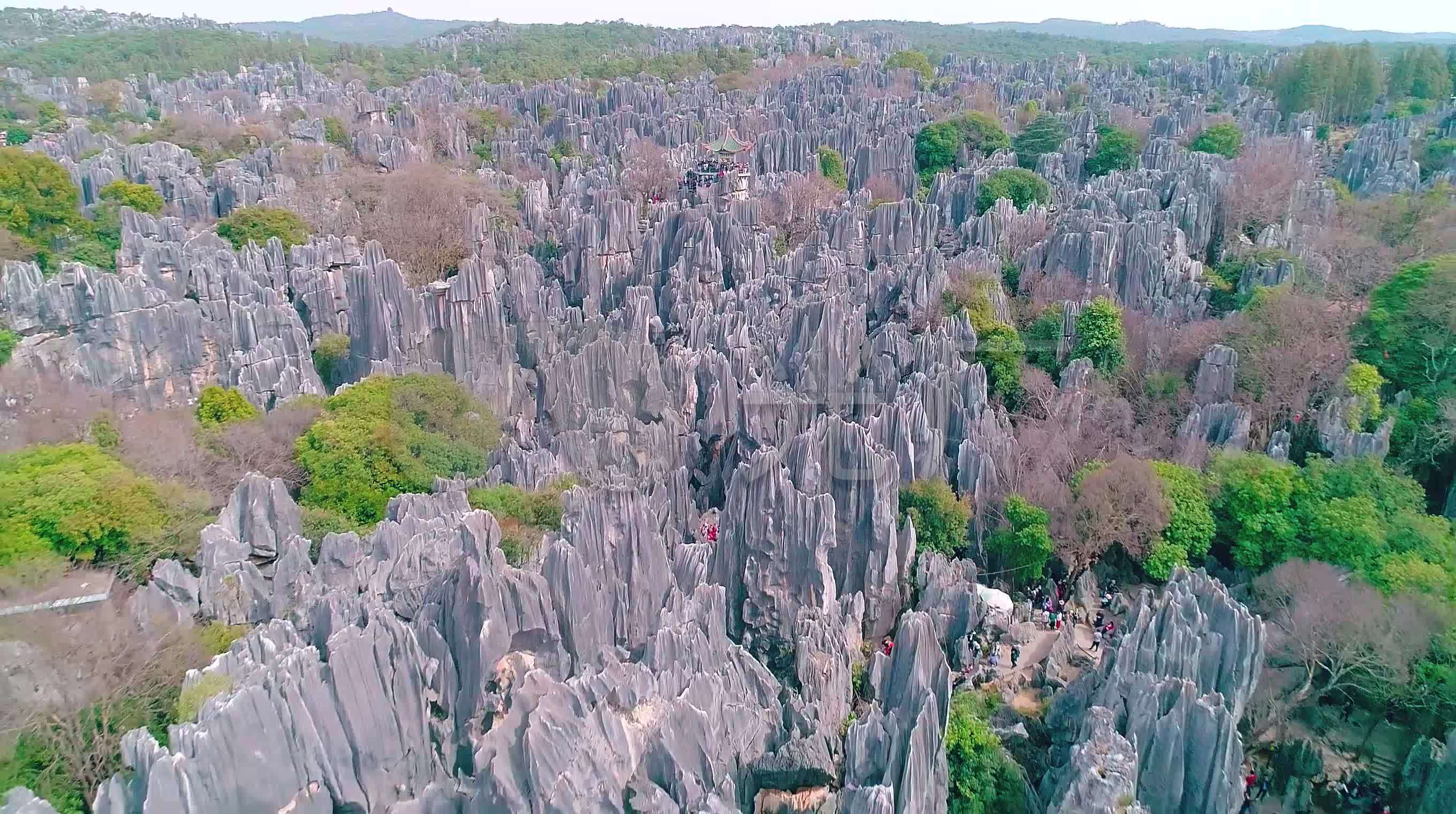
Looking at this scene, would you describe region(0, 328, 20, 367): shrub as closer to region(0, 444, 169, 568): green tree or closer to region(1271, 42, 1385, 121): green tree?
region(0, 444, 169, 568): green tree

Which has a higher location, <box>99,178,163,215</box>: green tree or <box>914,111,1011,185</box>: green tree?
<box>914,111,1011,185</box>: green tree

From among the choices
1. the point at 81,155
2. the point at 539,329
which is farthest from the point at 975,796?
the point at 81,155

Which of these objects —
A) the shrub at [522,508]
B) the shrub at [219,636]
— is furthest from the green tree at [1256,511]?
the shrub at [219,636]

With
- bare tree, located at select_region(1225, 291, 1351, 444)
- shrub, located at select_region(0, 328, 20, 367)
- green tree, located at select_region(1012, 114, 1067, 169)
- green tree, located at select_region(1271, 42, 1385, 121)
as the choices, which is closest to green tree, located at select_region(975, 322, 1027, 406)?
bare tree, located at select_region(1225, 291, 1351, 444)

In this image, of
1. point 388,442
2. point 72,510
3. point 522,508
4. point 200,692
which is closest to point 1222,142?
point 522,508

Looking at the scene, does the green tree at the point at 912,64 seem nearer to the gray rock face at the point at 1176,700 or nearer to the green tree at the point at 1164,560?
the green tree at the point at 1164,560

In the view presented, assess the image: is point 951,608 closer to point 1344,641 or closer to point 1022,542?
point 1022,542
